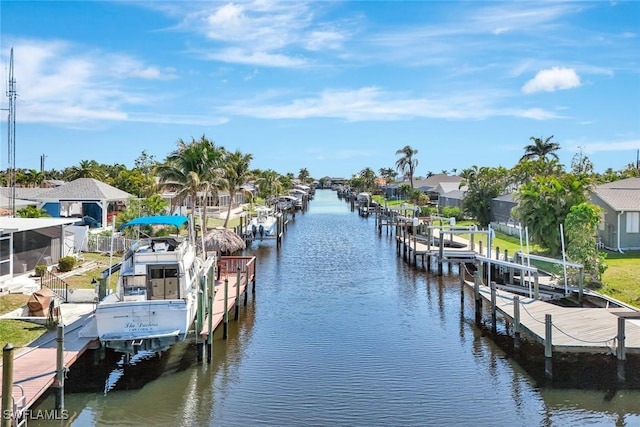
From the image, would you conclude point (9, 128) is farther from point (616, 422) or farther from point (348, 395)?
point (616, 422)

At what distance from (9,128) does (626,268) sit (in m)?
39.3

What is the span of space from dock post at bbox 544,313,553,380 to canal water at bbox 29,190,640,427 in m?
0.84

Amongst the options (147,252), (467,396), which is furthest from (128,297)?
(467,396)

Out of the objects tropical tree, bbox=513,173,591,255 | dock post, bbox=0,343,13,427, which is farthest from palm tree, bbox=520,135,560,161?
dock post, bbox=0,343,13,427

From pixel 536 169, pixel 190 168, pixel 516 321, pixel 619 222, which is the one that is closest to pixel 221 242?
pixel 190 168

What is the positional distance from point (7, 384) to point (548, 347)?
15.1 metres

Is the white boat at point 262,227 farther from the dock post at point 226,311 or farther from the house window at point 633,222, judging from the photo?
the dock post at point 226,311

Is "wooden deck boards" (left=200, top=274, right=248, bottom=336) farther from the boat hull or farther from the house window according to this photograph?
the house window

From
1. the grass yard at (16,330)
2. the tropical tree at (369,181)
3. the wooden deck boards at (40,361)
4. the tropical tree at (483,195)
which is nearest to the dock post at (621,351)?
the wooden deck boards at (40,361)

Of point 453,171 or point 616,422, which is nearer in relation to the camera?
point 616,422

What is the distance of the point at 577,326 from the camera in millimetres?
21109

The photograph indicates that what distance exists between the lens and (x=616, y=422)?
53.7 feet

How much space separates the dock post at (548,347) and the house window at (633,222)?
24.9 meters

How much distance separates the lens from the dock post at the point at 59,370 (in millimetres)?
15781
